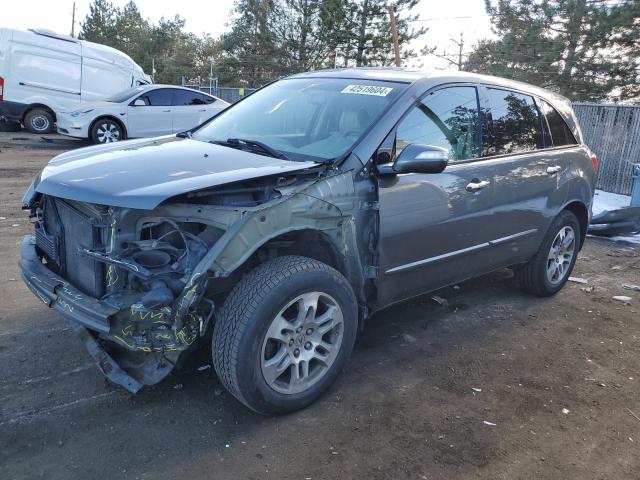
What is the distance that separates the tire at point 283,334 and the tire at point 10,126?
16.4 m

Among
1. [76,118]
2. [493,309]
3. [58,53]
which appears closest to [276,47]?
[58,53]

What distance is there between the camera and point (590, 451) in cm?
288

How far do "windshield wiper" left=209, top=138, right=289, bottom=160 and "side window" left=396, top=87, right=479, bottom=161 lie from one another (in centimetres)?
75

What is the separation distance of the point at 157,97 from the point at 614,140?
10281mm

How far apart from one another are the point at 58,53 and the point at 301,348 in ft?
49.8

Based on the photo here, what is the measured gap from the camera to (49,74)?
1514 centimetres

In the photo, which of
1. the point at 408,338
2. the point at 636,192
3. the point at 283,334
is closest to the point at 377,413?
the point at 283,334

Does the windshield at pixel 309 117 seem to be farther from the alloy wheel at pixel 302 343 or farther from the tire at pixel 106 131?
A: the tire at pixel 106 131

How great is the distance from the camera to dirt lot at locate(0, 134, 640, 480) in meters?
2.63

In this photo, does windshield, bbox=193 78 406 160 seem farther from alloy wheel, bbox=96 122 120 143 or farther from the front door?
alloy wheel, bbox=96 122 120 143

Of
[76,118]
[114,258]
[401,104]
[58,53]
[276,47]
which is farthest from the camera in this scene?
[276,47]

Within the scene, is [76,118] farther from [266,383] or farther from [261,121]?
[266,383]

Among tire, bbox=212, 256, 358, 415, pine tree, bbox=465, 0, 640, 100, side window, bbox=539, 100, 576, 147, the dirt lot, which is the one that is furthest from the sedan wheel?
pine tree, bbox=465, 0, 640, 100

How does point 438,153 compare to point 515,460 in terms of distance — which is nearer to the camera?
point 515,460
